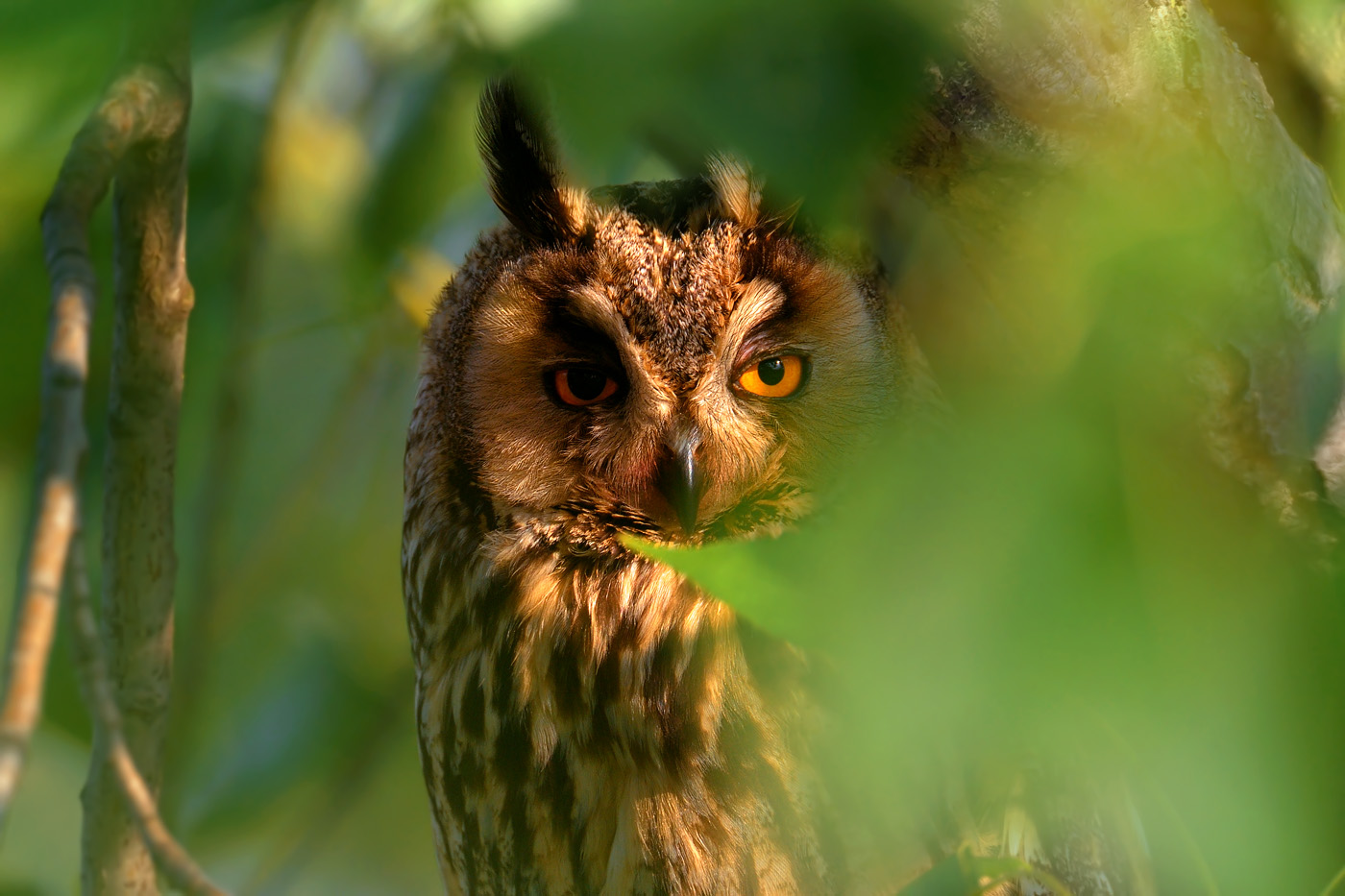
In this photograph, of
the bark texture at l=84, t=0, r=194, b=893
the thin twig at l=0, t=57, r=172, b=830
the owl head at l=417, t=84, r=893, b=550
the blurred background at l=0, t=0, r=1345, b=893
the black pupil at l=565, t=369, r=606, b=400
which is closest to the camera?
the blurred background at l=0, t=0, r=1345, b=893

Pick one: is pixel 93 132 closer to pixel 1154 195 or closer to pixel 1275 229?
pixel 1154 195

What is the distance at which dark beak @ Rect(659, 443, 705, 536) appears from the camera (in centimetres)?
151

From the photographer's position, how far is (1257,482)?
46.6 inches

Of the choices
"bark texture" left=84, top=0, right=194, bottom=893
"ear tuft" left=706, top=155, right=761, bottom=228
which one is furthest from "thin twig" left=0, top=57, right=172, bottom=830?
"ear tuft" left=706, top=155, right=761, bottom=228

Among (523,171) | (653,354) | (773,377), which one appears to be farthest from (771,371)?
(523,171)

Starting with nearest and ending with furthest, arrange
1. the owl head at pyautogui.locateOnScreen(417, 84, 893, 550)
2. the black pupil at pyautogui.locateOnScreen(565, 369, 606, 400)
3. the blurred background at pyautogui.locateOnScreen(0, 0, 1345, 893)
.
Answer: the blurred background at pyautogui.locateOnScreen(0, 0, 1345, 893)
the owl head at pyautogui.locateOnScreen(417, 84, 893, 550)
the black pupil at pyautogui.locateOnScreen(565, 369, 606, 400)

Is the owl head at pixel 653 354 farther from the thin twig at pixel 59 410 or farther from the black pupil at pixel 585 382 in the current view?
the thin twig at pixel 59 410

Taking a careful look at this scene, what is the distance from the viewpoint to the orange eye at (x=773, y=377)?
5.17ft

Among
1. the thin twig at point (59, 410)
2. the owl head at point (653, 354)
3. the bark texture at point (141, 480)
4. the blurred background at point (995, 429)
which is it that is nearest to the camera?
the blurred background at point (995, 429)

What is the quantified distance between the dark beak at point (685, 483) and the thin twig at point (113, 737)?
748 mm

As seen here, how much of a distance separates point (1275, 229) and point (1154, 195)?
0.43m

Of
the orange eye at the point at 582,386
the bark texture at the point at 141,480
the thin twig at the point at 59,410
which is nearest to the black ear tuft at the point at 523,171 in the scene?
the orange eye at the point at 582,386

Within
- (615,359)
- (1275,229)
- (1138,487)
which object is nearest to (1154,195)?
(1138,487)

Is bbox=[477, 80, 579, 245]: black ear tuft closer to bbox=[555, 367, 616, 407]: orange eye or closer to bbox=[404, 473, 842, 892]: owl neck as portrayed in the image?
bbox=[555, 367, 616, 407]: orange eye
